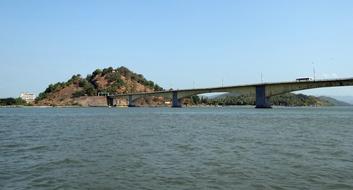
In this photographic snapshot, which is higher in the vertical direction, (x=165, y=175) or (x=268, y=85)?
(x=268, y=85)

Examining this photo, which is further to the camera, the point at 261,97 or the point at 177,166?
the point at 261,97

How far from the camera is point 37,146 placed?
93.4ft

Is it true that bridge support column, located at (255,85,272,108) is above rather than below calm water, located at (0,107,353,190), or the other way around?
above

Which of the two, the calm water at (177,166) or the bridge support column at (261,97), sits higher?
the bridge support column at (261,97)

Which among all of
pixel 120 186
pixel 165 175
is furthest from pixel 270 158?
pixel 120 186

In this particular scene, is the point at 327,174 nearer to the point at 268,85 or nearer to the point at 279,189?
the point at 279,189

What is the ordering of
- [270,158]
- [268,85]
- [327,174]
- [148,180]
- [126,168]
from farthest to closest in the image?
[268,85] < [270,158] < [126,168] < [327,174] < [148,180]

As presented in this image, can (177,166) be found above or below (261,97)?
below

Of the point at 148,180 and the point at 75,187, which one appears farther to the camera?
the point at 148,180

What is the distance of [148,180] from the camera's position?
16.4m

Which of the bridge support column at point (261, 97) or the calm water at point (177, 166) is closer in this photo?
the calm water at point (177, 166)

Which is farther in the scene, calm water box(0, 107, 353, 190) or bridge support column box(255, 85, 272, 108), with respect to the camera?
bridge support column box(255, 85, 272, 108)

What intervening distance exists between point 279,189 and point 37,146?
18485 mm

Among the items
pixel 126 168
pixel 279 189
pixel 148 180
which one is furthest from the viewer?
pixel 126 168
